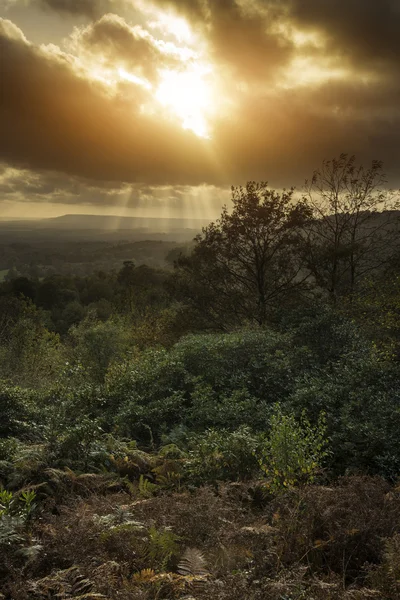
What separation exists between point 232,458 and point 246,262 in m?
19.1

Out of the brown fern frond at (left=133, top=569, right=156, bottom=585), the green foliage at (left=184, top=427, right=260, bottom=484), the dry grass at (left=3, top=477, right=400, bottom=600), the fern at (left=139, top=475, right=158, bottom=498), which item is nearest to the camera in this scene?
the dry grass at (left=3, top=477, right=400, bottom=600)

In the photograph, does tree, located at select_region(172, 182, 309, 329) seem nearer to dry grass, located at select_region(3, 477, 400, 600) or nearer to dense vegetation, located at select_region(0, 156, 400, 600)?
dense vegetation, located at select_region(0, 156, 400, 600)

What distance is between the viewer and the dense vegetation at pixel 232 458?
4109 millimetres

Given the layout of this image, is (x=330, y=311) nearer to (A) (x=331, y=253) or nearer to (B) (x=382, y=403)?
(B) (x=382, y=403)

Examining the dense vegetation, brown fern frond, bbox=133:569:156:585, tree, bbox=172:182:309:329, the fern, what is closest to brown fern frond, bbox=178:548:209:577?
the dense vegetation

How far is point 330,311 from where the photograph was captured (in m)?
16.8

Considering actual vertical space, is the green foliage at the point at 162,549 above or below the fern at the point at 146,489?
above

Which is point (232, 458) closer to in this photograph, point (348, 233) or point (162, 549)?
point (162, 549)

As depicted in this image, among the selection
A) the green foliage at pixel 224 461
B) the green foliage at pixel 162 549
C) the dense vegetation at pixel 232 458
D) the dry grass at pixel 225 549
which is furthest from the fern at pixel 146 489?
the green foliage at pixel 162 549

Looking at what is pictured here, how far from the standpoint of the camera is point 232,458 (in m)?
7.32

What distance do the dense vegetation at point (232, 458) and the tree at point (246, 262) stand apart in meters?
0.14

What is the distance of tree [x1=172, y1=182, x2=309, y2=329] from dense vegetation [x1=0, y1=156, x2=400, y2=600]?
14cm

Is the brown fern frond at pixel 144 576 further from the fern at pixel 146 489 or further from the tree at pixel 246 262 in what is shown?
the tree at pixel 246 262

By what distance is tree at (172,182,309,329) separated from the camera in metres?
24.5
